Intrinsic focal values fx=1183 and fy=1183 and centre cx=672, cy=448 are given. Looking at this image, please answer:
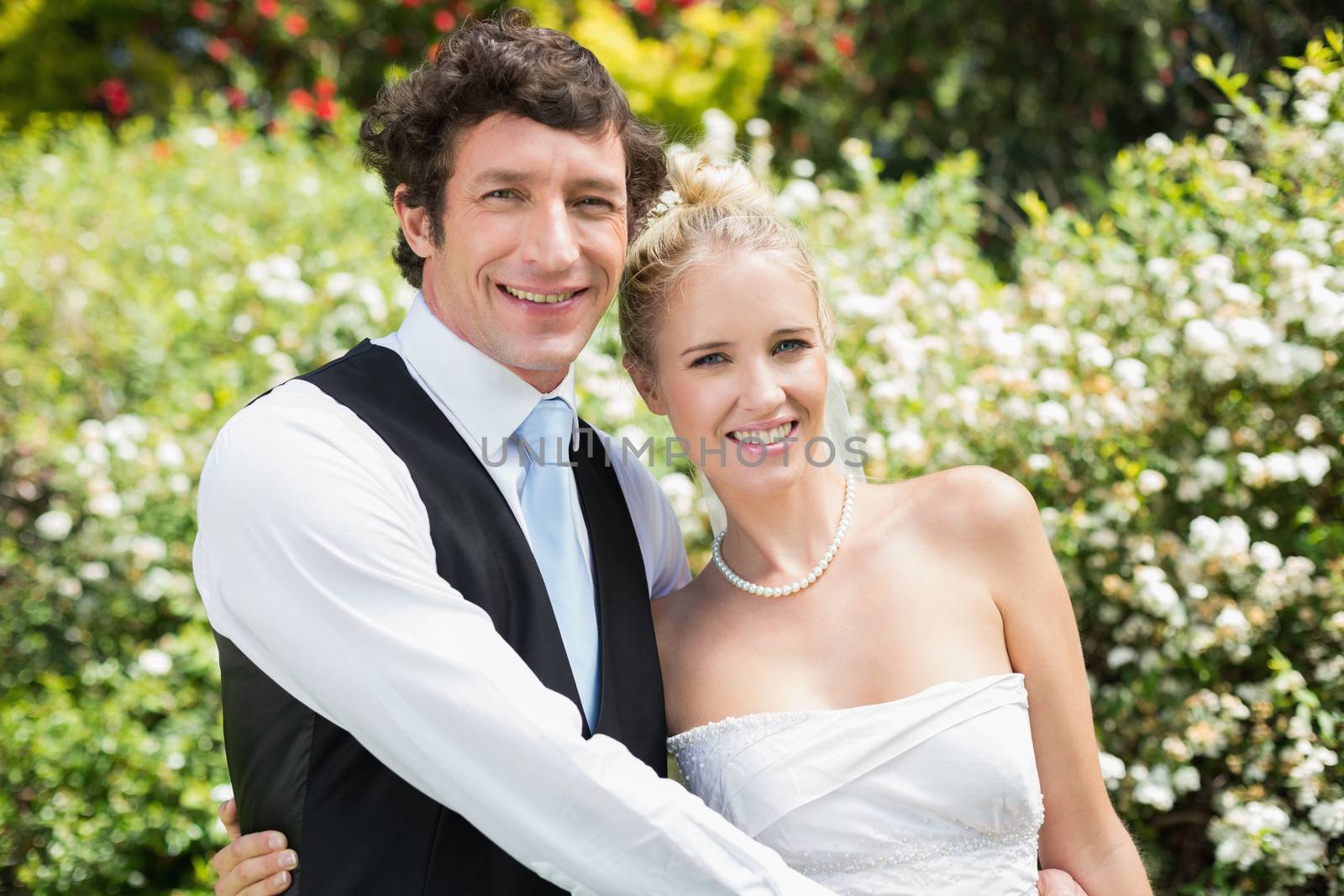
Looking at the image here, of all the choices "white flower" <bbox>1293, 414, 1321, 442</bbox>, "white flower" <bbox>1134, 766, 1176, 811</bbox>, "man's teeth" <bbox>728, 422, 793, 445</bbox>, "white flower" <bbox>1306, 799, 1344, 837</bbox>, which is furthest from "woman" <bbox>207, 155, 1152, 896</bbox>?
"white flower" <bbox>1293, 414, 1321, 442</bbox>

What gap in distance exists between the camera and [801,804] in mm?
1948

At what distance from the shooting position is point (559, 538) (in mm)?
1940

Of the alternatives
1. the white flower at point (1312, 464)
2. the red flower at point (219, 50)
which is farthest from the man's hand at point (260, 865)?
the red flower at point (219, 50)

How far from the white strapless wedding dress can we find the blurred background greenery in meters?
0.70

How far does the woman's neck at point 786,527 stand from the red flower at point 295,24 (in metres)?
7.55

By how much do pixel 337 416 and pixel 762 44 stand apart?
266 inches

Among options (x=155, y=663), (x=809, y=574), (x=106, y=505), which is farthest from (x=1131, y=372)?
(x=106, y=505)

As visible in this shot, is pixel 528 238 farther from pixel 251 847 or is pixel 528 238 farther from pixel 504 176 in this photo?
pixel 251 847

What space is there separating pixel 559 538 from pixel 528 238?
488mm

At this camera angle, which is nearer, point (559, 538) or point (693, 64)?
point (559, 538)

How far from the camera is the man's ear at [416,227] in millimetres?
2031

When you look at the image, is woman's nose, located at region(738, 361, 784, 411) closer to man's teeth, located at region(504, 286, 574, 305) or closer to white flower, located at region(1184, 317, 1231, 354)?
man's teeth, located at region(504, 286, 574, 305)

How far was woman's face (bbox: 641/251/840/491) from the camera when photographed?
6.75 ft

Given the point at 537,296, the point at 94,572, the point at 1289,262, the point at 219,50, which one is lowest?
the point at 94,572
